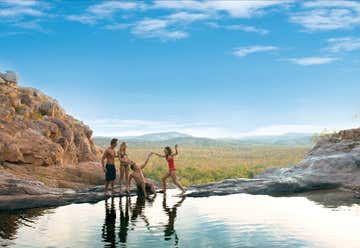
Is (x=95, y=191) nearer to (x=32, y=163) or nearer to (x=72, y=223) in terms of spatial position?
(x=32, y=163)

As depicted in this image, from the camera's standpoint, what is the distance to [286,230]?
17.3m

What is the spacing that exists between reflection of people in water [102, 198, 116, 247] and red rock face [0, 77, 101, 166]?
10.5 metres

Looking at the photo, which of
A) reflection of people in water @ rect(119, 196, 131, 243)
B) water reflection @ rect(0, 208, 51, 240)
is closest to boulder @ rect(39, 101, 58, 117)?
reflection of people in water @ rect(119, 196, 131, 243)

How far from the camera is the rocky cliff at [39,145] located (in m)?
30.8

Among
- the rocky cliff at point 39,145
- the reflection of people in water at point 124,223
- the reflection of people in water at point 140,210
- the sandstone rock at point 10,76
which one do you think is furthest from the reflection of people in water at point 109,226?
the sandstone rock at point 10,76

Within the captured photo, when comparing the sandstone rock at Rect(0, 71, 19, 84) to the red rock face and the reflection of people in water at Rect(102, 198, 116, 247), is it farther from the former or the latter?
the reflection of people in water at Rect(102, 198, 116, 247)

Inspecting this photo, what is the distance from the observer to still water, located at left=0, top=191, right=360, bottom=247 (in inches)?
620

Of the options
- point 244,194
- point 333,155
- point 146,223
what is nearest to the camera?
point 146,223

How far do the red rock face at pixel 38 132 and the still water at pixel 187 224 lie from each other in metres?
9.88

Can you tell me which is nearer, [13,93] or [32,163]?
[32,163]

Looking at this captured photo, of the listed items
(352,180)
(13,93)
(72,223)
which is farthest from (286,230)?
(13,93)

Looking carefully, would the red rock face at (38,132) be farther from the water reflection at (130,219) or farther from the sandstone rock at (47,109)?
the water reflection at (130,219)

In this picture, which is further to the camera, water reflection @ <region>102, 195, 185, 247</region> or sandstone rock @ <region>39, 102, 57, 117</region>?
sandstone rock @ <region>39, 102, 57, 117</region>

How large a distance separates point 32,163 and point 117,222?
1529cm
